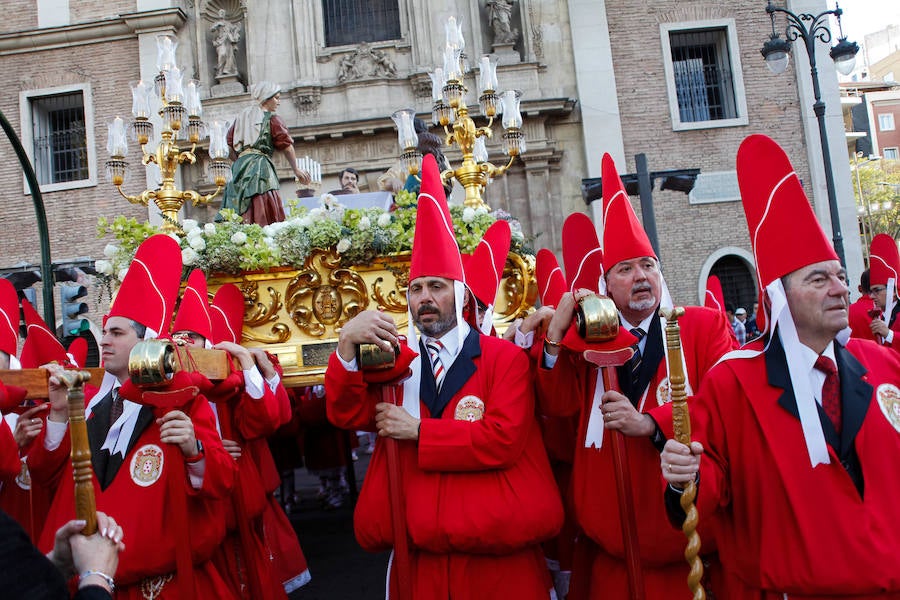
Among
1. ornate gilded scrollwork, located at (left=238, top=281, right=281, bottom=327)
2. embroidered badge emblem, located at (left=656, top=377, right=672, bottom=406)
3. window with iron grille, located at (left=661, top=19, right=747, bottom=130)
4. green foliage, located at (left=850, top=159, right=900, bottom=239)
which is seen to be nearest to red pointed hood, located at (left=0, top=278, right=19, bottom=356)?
ornate gilded scrollwork, located at (left=238, top=281, right=281, bottom=327)

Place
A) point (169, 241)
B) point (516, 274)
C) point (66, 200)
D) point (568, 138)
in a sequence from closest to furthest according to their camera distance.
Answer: point (169, 241), point (516, 274), point (568, 138), point (66, 200)

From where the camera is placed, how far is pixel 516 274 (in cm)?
537

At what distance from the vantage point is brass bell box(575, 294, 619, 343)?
2504mm

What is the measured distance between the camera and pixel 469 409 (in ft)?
10.2

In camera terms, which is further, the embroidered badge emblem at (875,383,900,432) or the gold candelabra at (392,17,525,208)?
the gold candelabra at (392,17,525,208)

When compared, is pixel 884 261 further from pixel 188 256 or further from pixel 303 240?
pixel 188 256

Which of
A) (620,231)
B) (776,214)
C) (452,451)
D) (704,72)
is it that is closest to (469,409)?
(452,451)

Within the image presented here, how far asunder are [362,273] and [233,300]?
900 mm

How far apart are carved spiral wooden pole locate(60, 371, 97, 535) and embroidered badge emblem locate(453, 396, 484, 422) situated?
1498mm

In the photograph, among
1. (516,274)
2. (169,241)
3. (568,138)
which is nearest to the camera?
(169,241)

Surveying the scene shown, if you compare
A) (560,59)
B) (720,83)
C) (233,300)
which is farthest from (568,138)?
(233,300)

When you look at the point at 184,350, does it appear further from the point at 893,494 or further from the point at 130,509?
the point at 893,494

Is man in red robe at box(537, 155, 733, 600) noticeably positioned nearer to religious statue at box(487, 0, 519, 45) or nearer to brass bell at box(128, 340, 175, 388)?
brass bell at box(128, 340, 175, 388)

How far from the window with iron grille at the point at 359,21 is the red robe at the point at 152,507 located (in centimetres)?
1570
